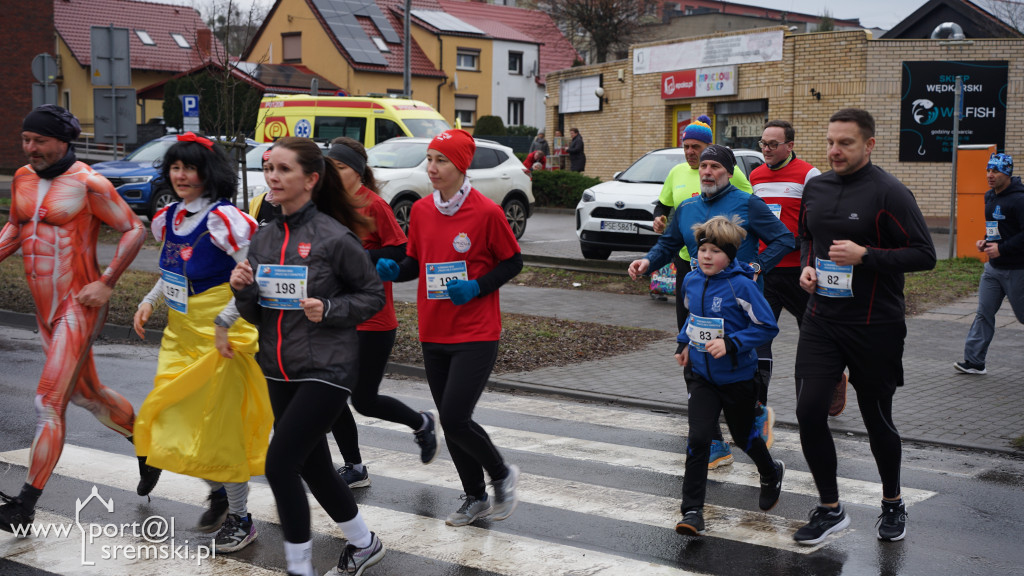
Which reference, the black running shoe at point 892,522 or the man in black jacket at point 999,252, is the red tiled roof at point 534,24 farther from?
the black running shoe at point 892,522

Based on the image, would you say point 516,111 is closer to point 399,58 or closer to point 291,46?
point 399,58

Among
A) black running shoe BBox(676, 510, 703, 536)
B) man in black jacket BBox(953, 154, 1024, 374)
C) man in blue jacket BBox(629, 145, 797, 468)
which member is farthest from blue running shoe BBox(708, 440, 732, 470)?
man in black jacket BBox(953, 154, 1024, 374)

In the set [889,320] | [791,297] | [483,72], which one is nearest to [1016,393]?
[791,297]

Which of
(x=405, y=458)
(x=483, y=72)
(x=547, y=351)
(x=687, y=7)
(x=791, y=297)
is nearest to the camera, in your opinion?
(x=405, y=458)

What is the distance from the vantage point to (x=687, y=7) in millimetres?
109500

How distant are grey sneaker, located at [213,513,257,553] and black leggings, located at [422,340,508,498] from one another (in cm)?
101

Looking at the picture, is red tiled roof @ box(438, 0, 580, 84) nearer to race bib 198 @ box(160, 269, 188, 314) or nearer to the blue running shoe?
the blue running shoe

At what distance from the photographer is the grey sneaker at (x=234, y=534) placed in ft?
16.0

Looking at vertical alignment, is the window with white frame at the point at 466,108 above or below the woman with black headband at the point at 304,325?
above

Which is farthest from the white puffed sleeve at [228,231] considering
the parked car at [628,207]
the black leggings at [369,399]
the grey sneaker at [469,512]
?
the parked car at [628,207]

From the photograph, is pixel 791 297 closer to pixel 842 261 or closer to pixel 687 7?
pixel 842 261

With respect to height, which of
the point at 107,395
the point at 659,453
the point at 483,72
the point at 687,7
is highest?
the point at 687,7

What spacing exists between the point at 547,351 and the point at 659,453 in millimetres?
3656

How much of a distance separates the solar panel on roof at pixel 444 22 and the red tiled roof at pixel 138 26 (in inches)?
459
